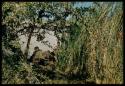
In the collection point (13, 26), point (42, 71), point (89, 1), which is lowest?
point (42, 71)

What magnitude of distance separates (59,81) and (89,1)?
928 millimetres

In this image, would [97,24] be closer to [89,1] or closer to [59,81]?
[89,1]

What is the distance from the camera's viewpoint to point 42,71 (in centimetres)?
365

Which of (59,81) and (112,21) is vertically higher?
(112,21)

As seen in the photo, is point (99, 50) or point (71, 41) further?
point (71, 41)

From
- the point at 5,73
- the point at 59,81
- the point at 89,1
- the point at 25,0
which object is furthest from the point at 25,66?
the point at 89,1

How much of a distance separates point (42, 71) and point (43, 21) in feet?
2.11

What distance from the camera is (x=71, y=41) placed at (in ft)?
10.9

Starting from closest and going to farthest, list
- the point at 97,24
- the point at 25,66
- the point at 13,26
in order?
the point at 97,24, the point at 25,66, the point at 13,26

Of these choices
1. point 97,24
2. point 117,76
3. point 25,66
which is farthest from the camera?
point 25,66

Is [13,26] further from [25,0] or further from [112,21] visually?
[112,21]

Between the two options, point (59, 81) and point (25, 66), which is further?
point (25, 66)

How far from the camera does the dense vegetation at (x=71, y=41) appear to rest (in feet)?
10.1

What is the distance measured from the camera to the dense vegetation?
3.08 metres
